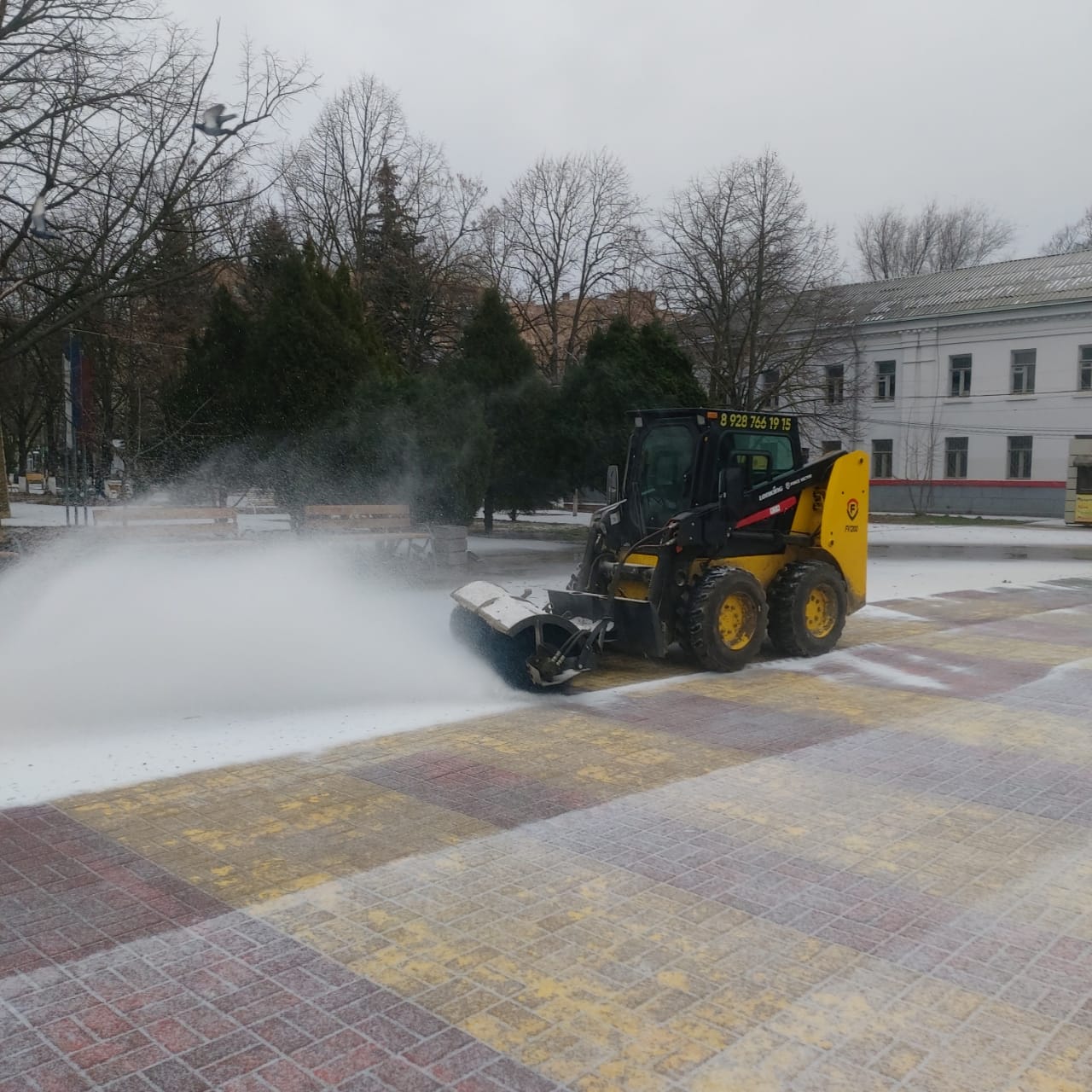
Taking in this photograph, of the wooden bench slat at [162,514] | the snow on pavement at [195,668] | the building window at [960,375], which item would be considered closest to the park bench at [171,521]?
the wooden bench slat at [162,514]

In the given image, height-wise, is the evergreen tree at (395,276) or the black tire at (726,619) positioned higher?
the evergreen tree at (395,276)

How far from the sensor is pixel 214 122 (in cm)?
1402

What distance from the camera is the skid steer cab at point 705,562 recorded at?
916 centimetres

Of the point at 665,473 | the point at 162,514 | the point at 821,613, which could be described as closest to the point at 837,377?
the point at 162,514

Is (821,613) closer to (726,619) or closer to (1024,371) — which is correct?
(726,619)

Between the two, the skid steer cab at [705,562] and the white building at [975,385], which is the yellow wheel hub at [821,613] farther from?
the white building at [975,385]

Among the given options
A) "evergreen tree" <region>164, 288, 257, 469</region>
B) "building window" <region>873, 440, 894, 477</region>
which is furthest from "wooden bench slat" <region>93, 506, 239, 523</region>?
"building window" <region>873, 440, 894, 477</region>

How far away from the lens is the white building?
129 feet

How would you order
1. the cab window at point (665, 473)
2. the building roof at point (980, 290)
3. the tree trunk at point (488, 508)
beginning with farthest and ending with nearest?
the building roof at point (980, 290)
the tree trunk at point (488, 508)
the cab window at point (665, 473)

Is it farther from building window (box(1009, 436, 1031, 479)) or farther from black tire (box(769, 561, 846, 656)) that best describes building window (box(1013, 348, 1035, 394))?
black tire (box(769, 561, 846, 656))

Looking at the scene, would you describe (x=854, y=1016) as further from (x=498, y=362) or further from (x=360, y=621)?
(x=498, y=362)

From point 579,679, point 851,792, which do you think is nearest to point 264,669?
point 579,679

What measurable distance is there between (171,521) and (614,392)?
969 centimetres

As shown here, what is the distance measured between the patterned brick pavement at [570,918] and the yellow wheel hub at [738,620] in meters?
2.25
